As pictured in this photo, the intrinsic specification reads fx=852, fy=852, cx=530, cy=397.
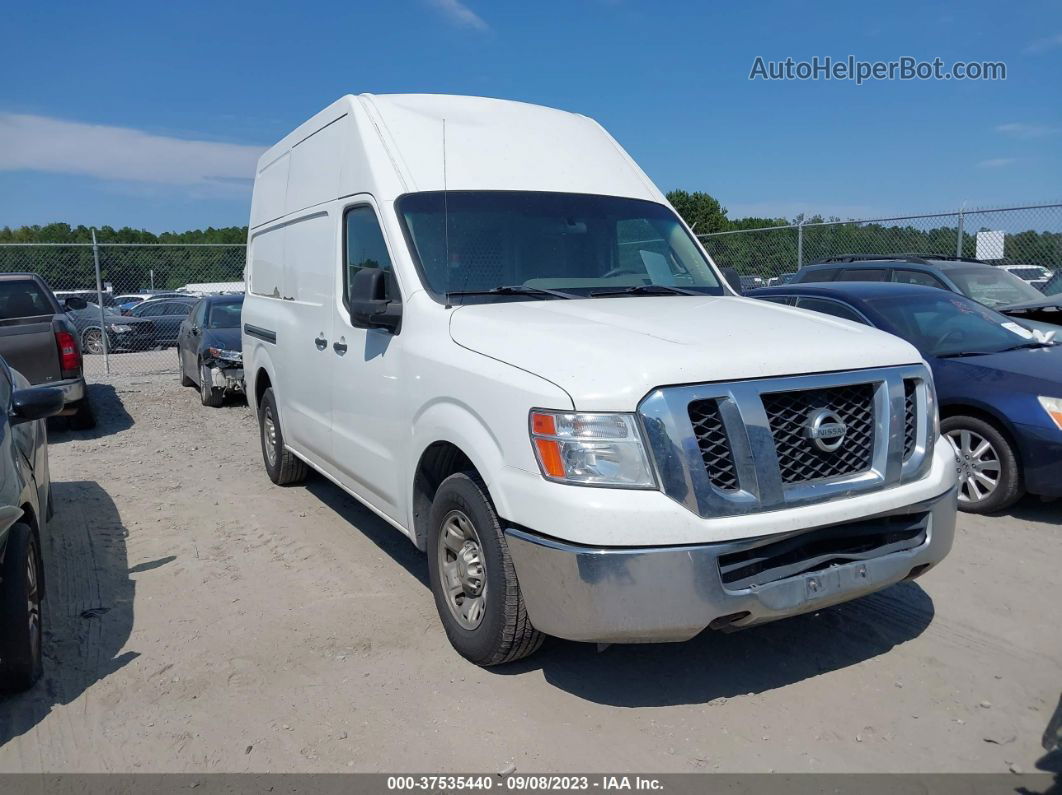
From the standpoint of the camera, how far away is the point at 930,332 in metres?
6.53

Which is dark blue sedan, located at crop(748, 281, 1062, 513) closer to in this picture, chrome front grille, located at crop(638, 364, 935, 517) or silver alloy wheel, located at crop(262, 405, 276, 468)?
chrome front grille, located at crop(638, 364, 935, 517)

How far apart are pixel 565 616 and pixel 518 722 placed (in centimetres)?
58

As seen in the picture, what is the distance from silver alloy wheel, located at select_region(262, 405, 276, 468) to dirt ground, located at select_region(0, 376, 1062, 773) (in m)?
1.55

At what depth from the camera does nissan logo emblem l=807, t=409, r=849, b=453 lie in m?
3.24

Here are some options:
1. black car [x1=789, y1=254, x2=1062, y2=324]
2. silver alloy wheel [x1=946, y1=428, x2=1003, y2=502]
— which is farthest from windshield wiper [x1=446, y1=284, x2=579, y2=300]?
black car [x1=789, y1=254, x2=1062, y2=324]

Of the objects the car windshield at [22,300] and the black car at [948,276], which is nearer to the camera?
the car windshield at [22,300]

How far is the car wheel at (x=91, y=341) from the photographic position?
2078 cm

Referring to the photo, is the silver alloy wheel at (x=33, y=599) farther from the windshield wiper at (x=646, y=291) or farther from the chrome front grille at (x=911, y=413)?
the chrome front grille at (x=911, y=413)

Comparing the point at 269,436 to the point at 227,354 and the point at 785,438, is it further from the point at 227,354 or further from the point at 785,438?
the point at 785,438

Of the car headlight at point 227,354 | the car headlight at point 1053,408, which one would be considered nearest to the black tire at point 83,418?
the car headlight at point 227,354

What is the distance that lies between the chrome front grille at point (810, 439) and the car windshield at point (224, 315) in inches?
406
